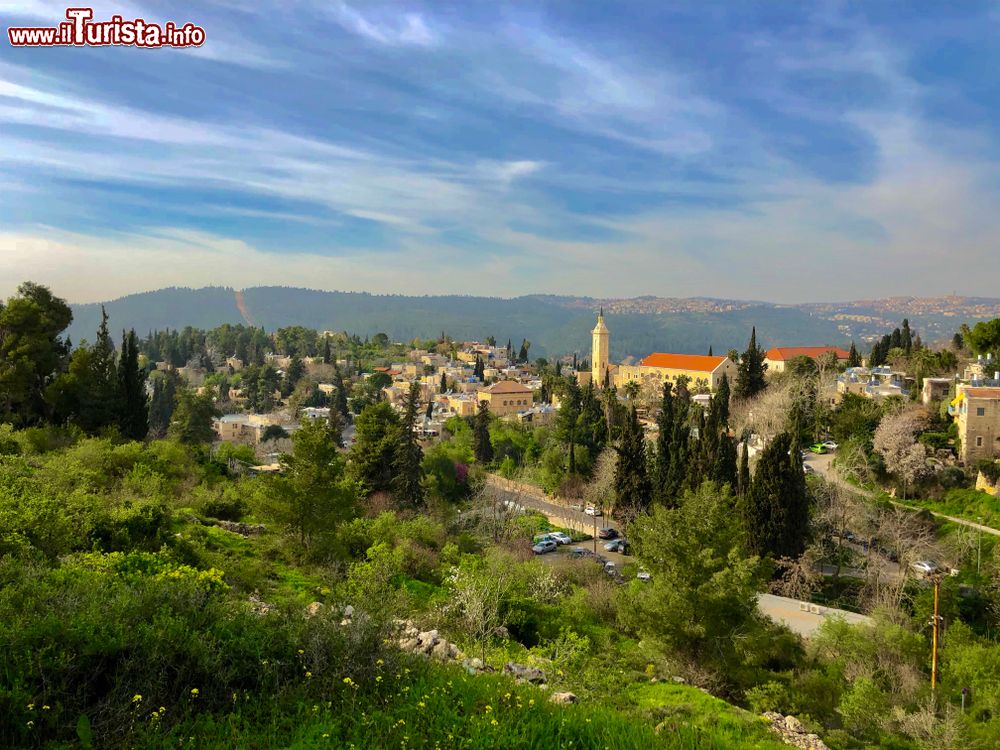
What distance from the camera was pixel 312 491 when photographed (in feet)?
37.0

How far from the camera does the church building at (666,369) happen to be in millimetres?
49531

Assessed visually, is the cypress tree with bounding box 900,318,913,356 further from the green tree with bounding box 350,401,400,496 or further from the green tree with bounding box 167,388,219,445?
the green tree with bounding box 167,388,219,445

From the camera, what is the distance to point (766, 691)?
9.59m

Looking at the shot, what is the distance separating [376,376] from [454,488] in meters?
42.8

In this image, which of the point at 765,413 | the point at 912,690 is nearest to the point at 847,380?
the point at 765,413

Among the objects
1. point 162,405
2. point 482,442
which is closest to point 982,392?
point 482,442

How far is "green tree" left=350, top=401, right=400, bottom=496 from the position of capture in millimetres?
18656

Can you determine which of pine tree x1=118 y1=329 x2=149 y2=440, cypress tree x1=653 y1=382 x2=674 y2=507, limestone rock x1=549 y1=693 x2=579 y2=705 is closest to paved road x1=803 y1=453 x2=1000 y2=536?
cypress tree x1=653 y1=382 x2=674 y2=507

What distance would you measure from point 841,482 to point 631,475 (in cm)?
810

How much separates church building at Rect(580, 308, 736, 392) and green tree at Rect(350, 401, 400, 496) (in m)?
27.0

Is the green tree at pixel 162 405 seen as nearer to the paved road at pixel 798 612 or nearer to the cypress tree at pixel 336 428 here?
the cypress tree at pixel 336 428

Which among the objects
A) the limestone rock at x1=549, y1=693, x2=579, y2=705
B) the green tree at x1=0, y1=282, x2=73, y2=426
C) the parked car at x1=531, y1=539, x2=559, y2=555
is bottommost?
the parked car at x1=531, y1=539, x2=559, y2=555

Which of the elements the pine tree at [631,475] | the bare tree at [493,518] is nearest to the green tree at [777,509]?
the pine tree at [631,475]

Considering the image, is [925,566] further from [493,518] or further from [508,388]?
[508,388]
